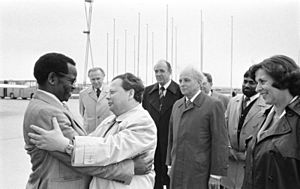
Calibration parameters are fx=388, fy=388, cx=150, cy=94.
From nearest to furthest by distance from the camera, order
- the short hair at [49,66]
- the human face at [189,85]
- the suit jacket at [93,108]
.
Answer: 1. the short hair at [49,66]
2. the human face at [189,85]
3. the suit jacket at [93,108]

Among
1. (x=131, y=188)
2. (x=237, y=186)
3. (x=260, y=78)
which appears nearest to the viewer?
(x=131, y=188)

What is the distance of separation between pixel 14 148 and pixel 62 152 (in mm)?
7526

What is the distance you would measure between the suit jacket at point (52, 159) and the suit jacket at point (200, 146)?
182 cm

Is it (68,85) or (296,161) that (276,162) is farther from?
(68,85)

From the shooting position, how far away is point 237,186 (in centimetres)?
410

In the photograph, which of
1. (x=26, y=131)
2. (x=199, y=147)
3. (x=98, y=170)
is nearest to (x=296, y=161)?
(x=98, y=170)

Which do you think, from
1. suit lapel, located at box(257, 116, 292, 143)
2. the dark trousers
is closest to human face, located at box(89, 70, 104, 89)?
the dark trousers

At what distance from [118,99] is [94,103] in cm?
311

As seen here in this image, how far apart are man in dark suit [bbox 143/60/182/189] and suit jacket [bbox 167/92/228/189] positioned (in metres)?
0.95

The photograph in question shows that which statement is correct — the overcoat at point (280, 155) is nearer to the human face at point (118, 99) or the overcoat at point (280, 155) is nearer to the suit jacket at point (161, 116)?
the human face at point (118, 99)

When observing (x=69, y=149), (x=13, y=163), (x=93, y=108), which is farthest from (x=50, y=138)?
(x=13, y=163)

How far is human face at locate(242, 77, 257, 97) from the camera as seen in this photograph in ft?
13.2

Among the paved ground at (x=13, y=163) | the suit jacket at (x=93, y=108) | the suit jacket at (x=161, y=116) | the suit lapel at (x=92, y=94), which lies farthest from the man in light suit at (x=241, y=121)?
the paved ground at (x=13, y=163)

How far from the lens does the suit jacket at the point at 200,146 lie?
12.0 feet
